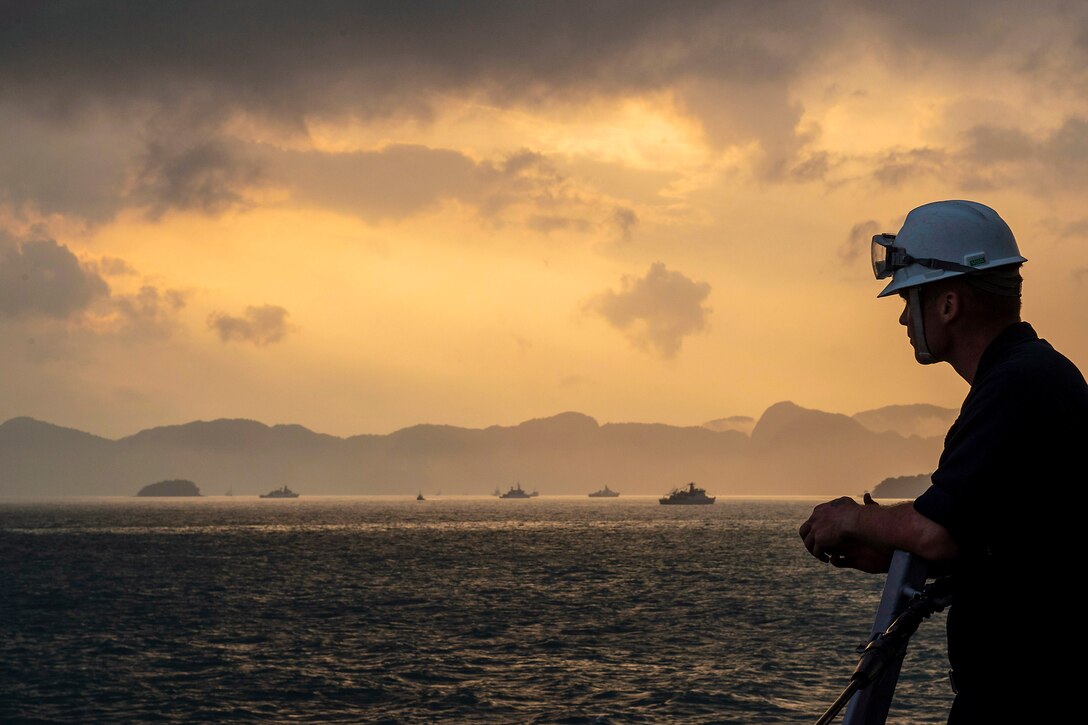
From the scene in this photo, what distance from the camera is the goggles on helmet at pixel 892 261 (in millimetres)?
2828

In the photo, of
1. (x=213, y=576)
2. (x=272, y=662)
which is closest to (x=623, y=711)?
(x=272, y=662)

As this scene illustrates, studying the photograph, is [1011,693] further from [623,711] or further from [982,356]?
[623,711]

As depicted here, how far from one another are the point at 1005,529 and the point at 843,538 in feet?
1.33

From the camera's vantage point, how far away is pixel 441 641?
49.2m

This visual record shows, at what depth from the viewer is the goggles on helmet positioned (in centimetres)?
283

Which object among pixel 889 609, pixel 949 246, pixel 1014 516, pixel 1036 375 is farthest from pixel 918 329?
pixel 889 609

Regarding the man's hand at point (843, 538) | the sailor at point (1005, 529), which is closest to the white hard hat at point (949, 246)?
the sailor at point (1005, 529)

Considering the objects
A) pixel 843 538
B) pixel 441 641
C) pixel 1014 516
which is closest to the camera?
pixel 1014 516

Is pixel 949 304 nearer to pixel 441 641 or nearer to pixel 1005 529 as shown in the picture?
pixel 1005 529

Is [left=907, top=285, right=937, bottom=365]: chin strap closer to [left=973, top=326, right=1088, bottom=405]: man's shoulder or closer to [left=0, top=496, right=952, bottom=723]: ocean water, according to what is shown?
[left=973, top=326, right=1088, bottom=405]: man's shoulder

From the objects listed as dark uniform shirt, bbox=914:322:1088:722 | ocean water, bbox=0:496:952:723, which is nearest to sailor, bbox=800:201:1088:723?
dark uniform shirt, bbox=914:322:1088:722

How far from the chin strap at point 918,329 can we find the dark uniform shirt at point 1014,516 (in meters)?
0.34

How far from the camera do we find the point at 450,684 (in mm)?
37969

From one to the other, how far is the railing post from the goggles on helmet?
2.65ft
